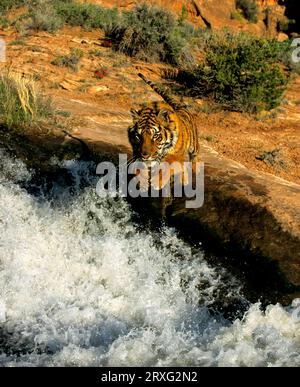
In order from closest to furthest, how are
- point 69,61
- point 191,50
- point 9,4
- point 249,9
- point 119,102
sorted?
point 119,102 → point 69,61 → point 191,50 → point 9,4 → point 249,9

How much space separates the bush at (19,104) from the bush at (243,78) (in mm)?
6117

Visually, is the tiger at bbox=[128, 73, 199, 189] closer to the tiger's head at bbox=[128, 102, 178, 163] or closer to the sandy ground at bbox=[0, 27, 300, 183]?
the tiger's head at bbox=[128, 102, 178, 163]

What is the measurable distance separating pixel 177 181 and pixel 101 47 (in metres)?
11.5

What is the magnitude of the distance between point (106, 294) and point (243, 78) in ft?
32.5

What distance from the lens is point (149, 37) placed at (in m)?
17.4

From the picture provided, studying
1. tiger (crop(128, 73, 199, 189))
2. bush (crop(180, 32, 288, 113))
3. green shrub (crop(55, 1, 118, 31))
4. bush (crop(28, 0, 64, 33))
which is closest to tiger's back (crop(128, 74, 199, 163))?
tiger (crop(128, 73, 199, 189))

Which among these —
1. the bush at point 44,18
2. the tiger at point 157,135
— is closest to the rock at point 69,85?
the bush at point 44,18

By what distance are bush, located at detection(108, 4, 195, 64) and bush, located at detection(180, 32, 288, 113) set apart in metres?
2.30

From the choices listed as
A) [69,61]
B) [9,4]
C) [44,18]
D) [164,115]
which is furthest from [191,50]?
[164,115]

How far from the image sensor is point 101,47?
17.6m

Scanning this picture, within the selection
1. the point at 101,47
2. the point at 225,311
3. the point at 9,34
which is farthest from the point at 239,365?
the point at 9,34

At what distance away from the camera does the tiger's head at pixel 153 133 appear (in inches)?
257

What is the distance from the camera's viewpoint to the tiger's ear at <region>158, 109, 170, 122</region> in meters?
6.64

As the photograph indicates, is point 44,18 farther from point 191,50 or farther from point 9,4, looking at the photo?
point 191,50
